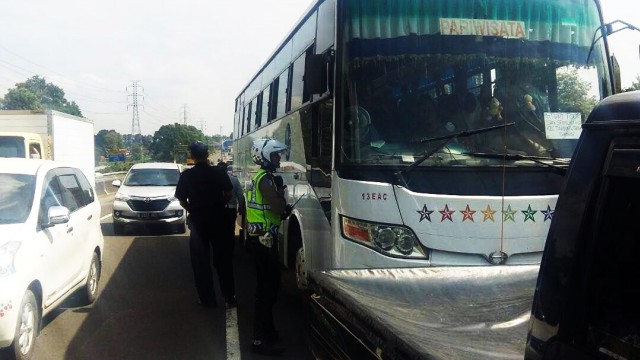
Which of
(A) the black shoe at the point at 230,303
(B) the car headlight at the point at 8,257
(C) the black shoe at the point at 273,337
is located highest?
(B) the car headlight at the point at 8,257

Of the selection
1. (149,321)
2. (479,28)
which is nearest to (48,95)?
(149,321)

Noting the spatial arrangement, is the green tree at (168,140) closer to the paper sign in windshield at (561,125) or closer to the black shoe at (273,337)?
the black shoe at (273,337)

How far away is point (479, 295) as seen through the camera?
299cm

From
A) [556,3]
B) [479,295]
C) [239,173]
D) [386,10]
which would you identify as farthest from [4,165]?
[239,173]

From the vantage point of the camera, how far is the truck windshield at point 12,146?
Answer: 12.4m

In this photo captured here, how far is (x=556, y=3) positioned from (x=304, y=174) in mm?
3049

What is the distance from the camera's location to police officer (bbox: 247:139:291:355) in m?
5.17

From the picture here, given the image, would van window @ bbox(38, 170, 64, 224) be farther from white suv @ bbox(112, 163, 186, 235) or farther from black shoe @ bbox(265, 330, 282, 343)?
white suv @ bbox(112, 163, 186, 235)

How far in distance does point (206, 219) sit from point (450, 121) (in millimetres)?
3396

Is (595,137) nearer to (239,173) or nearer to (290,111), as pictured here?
(290,111)

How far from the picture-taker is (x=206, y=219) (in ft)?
22.6

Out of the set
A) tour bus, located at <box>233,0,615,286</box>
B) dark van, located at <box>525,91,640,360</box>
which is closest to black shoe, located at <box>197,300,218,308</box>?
tour bus, located at <box>233,0,615,286</box>

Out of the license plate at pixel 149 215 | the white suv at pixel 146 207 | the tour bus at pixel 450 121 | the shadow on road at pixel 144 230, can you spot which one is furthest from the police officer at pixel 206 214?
the shadow on road at pixel 144 230

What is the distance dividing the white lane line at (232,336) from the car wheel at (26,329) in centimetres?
167
